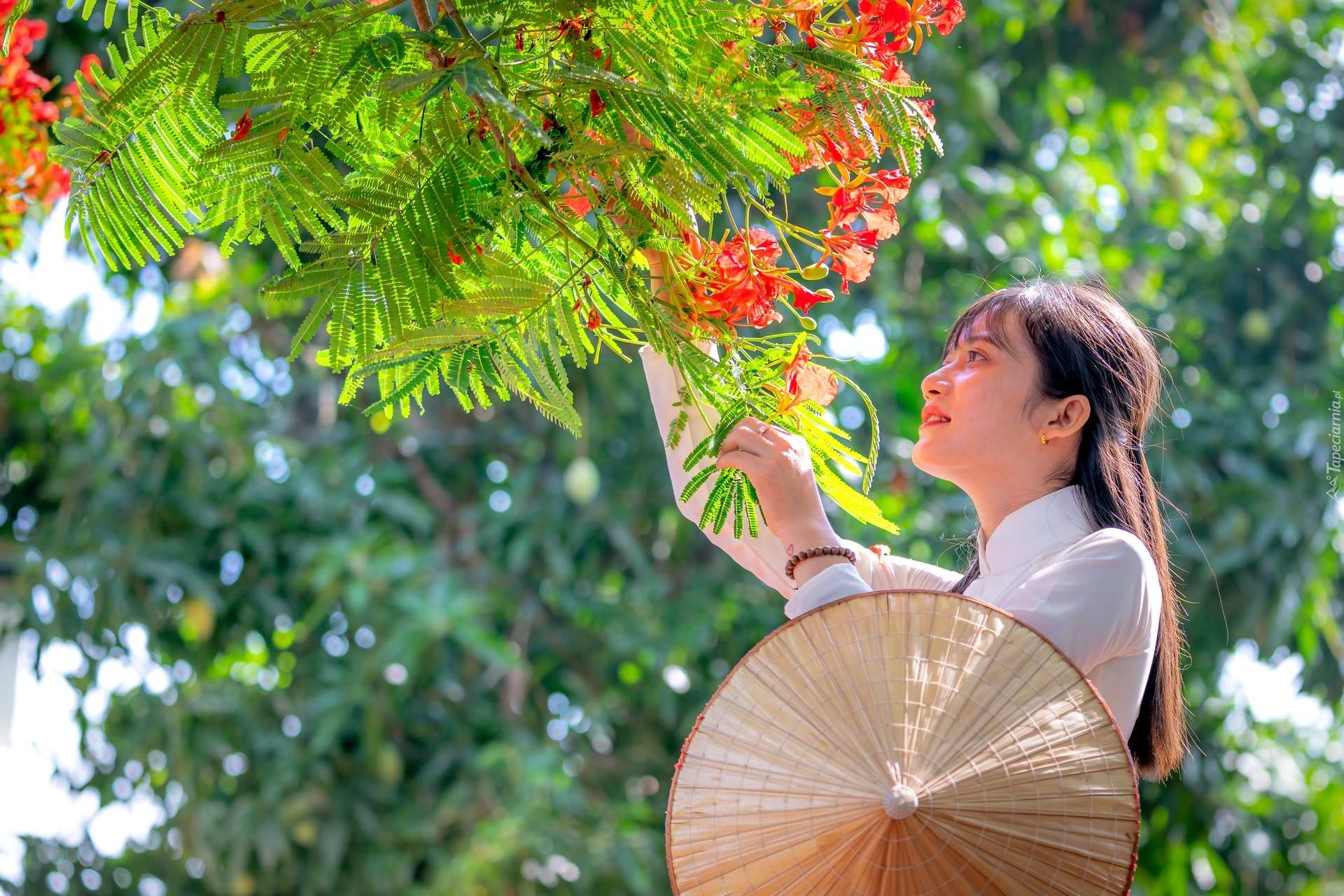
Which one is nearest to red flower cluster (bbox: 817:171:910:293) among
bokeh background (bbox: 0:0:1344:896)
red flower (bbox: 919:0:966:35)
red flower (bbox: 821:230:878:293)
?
red flower (bbox: 821:230:878:293)

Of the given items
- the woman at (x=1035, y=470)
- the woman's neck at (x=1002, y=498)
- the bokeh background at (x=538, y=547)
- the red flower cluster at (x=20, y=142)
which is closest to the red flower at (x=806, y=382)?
the woman at (x=1035, y=470)

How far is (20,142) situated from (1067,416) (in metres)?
1.09

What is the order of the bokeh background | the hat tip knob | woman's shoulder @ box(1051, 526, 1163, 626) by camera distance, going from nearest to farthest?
the hat tip knob, woman's shoulder @ box(1051, 526, 1163, 626), the bokeh background

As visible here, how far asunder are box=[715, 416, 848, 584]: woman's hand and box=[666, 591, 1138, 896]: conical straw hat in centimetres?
12

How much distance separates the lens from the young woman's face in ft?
3.18

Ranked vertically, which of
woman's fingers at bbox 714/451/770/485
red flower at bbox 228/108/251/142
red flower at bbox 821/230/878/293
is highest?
red flower at bbox 228/108/251/142

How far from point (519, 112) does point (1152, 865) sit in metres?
3.90

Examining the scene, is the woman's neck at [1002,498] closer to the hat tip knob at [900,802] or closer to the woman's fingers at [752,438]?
the woman's fingers at [752,438]

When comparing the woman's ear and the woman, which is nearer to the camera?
the woman

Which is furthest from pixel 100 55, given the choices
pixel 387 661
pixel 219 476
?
pixel 387 661

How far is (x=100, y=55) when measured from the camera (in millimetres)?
2990

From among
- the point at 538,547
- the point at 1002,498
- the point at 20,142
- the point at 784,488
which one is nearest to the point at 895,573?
the point at 1002,498

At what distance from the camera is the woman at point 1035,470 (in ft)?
2.83

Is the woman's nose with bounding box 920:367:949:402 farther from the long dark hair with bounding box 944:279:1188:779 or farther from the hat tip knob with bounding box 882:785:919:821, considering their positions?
the hat tip knob with bounding box 882:785:919:821
